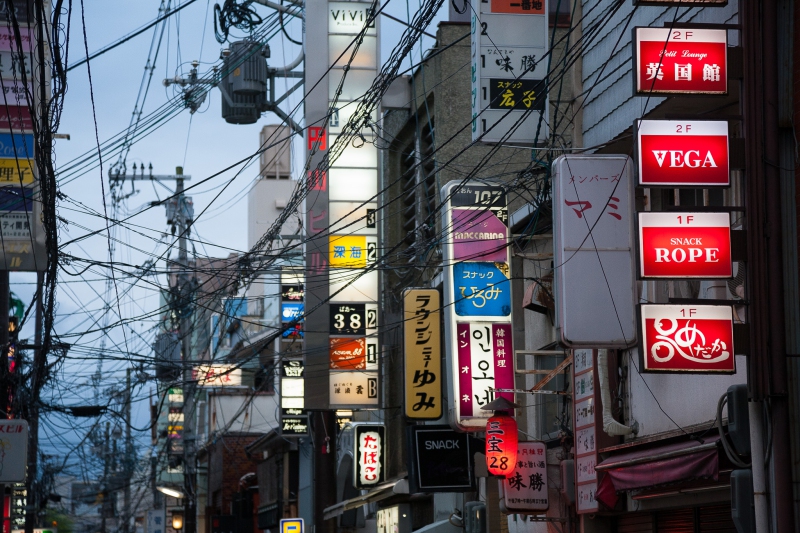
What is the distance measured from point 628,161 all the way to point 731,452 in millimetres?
4351

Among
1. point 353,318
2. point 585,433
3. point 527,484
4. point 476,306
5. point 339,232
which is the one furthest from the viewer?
point 353,318

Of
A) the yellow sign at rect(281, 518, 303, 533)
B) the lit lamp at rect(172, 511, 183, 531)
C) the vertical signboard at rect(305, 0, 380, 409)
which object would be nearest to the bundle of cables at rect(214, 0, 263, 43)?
the vertical signboard at rect(305, 0, 380, 409)

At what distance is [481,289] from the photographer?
19531 mm

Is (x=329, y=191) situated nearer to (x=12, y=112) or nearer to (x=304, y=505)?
(x=12, y=112)

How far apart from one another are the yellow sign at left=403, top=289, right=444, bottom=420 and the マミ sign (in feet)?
23.1

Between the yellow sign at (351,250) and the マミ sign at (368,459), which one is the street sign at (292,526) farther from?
the yellow sign at (351,250)

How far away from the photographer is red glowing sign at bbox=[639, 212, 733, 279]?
35.6 ft

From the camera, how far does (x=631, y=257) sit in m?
13.5

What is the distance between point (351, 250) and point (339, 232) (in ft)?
1.91

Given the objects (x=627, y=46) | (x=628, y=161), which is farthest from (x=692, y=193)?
(x=627, y=46)

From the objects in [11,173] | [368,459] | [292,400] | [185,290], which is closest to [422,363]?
[368,459]

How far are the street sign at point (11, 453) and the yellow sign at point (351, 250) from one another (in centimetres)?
982

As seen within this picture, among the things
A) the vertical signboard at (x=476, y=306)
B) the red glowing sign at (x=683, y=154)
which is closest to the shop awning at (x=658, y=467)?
the red glowing sign at (x=683, y=154)

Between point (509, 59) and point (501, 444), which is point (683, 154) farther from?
point (501, 444)
